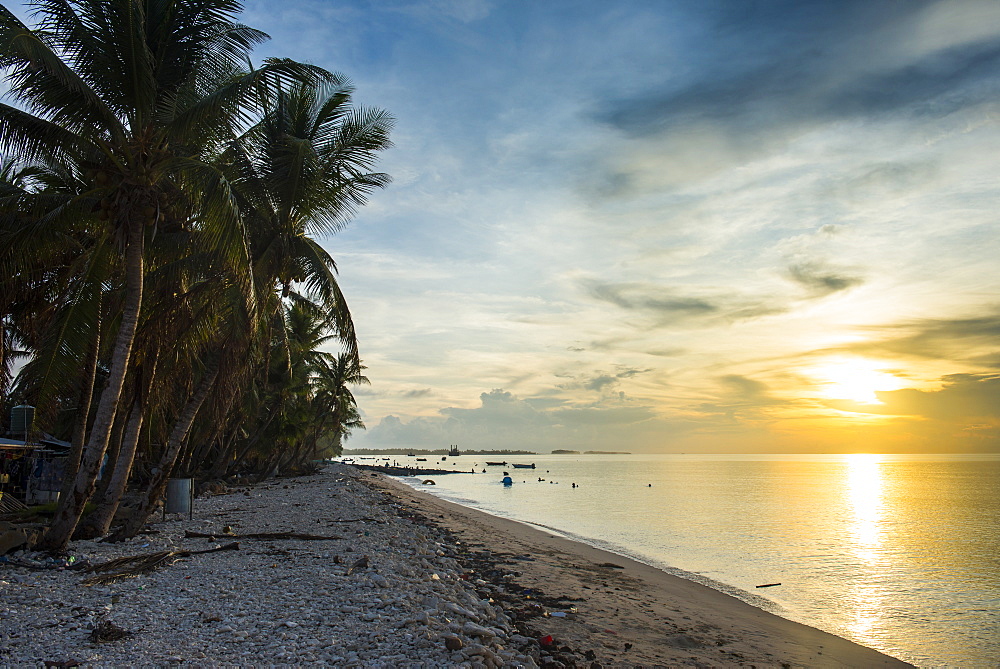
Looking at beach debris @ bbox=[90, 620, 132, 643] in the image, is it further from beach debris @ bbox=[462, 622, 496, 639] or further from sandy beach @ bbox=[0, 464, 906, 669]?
beach debris @ bbox=[462, 622, 496, 639]

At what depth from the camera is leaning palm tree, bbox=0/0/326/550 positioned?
367 inches

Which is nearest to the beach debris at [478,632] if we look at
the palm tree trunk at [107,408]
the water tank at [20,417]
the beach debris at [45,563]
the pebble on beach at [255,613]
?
the pebble on beach at [255,613]

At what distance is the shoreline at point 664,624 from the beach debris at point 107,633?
4880 millimetres

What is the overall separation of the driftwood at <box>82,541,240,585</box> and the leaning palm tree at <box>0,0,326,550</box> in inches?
76.0

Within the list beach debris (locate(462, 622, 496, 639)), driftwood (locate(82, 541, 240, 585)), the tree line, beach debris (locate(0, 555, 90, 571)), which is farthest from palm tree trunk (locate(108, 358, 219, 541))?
beach debris (locate(462, 622, 496, 639))

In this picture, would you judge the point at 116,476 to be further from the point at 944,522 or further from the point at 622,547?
the point at 944,522

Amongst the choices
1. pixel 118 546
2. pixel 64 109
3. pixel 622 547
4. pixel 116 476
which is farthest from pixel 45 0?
pixel 622 547

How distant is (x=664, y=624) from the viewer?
9320mm

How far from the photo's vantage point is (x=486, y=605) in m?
8.01

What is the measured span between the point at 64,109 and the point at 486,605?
33.5ft

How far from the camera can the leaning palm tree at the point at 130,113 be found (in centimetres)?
933

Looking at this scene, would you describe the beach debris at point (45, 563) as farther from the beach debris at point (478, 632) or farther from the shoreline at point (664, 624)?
the shoreline at point (664, 624)

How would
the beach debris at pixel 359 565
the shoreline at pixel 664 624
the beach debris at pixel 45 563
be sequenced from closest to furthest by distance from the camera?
the shoreline at pixel 664 624 → the beach debris at pixel 45 563 → the beach debris at pixel 359 565

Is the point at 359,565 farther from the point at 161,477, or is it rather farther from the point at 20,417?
the point at 20,417
